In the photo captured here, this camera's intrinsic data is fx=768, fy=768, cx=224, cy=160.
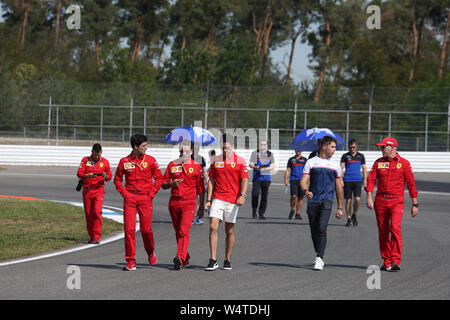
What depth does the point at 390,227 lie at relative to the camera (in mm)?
9977

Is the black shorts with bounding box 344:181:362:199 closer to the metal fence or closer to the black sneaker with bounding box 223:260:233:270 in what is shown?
the black sneaker with bounding box 223:260:233:270

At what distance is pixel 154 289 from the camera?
27.0 feet

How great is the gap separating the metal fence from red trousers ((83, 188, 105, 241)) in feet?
79.7

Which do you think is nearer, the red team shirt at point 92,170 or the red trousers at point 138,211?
the red trousers at point 138,211

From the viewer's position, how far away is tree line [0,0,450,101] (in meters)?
59.2

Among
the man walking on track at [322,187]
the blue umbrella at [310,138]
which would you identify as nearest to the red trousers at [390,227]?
the man walking on track at [322,187]

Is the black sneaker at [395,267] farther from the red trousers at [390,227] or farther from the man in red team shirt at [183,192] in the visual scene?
the man in red team shirt at [183,192]

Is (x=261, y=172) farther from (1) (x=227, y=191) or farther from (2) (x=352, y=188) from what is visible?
(1) (x=227, y=191)

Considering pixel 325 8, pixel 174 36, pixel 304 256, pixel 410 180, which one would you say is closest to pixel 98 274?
pixel 304 256

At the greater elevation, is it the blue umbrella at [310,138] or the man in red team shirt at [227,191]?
the blue umbrella at [310,138]

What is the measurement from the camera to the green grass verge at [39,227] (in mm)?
11602

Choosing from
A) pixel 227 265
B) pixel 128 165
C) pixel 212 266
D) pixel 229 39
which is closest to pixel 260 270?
pixel 227 265

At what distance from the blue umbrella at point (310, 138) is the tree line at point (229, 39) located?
40.2 metres
